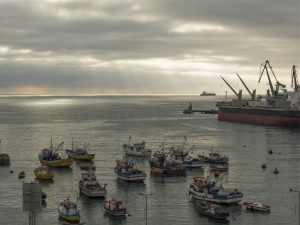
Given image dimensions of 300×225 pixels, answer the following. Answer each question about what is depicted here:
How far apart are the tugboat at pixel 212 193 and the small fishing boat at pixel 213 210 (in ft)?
8.61

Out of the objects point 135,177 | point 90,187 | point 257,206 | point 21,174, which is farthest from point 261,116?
point 90,187

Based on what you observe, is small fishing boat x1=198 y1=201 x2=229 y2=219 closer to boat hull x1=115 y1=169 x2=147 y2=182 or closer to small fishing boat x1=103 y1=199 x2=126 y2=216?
small fishing boat x1=103 y1=199 x2=126 y2=216

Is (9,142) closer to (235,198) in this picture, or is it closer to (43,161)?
(43,161)

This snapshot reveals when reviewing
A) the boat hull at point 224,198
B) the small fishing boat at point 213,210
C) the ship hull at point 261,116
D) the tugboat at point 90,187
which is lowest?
the small fishing boat at point 213,210

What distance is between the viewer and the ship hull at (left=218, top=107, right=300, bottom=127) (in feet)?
497

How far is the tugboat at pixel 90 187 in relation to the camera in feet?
177

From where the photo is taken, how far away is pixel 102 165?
78250mm

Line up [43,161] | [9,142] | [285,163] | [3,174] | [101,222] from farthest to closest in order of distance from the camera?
[9,142], [285,163], [43,161], [3,174], [101,222]

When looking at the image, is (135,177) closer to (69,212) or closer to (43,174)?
(43,174)

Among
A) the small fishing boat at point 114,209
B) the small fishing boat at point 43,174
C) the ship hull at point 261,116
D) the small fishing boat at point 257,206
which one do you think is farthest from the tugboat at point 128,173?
the ship hull at point 261,116

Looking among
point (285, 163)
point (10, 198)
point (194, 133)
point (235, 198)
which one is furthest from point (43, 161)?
point (194, 133)

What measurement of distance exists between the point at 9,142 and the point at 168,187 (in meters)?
72.1

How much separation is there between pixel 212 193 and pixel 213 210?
17.4 ft

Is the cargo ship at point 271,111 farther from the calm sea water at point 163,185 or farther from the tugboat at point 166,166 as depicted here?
the tugboat at point 166,166
